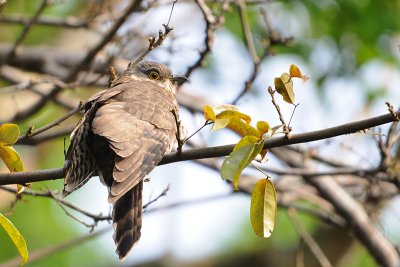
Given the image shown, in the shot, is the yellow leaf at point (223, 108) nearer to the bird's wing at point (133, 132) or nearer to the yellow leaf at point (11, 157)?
the bird's wing at point (133, 132)

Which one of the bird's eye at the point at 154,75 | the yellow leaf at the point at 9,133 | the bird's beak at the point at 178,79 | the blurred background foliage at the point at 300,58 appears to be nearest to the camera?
the yellow leaf at the point at 9,133

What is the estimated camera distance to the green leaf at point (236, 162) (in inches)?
111

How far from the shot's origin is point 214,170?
565 cm

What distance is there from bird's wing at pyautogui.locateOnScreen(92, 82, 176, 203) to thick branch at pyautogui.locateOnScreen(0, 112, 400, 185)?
0.21m

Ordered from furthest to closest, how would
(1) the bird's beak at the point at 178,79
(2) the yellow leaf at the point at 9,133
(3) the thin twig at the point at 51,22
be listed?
(3) the thin twig at the point at 51,22 → (1) the bird's beak at the point at 178,79 → (2) the yellow leaf at the point at 9,133

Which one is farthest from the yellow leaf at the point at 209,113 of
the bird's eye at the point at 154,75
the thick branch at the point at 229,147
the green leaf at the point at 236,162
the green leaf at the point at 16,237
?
the bird's eye at the point at 154,75

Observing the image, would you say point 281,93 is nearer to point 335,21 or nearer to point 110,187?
point 110,187

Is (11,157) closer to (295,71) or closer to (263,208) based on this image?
(263,208)

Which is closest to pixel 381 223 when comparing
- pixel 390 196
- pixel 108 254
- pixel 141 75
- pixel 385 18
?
pixel 390 196

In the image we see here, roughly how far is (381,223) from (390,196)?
252 millimetres

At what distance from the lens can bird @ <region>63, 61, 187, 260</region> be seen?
3.39 metres

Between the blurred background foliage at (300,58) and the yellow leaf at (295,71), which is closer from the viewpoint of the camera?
the yellow leaf at (295,71)

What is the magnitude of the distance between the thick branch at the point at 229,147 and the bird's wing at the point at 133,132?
21 centimetres

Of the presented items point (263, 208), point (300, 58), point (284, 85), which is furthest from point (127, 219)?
point (300, 58)
